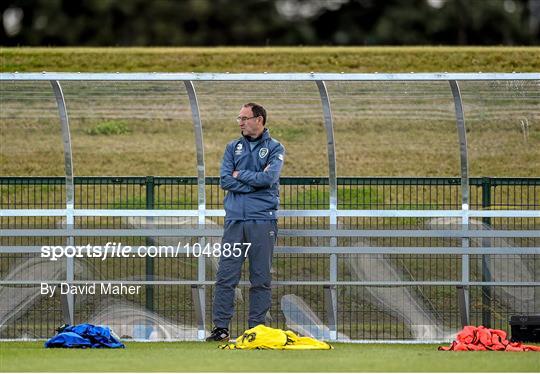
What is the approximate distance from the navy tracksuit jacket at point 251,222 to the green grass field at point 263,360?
0.76 m

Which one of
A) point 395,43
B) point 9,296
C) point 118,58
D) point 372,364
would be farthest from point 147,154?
point 395,43

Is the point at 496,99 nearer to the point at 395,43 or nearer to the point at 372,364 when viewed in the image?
the point at 372,364

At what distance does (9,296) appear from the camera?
1392 cm

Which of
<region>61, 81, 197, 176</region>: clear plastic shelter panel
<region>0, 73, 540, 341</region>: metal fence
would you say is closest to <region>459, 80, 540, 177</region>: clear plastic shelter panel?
<region>0, 73, 540, 341</region>: metal fence

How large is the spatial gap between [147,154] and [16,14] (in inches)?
1016

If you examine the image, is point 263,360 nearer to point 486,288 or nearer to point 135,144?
point 486,288

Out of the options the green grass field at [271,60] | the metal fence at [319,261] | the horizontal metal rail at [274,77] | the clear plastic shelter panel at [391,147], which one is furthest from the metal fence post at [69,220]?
the green grass field at [271,60]

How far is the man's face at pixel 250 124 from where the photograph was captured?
12.9m

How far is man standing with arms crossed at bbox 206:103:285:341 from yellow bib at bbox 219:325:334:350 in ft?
2.60

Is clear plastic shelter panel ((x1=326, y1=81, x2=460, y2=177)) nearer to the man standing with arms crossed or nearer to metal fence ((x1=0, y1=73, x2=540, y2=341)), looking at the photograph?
metal fence ((x1=0, y1=73, x2=540, y2=341))

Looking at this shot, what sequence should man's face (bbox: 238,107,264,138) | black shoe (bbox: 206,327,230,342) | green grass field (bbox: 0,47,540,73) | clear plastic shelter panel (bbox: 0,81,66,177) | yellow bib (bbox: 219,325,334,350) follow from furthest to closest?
1. green grass field (bbox: 0,47,540,73)
2. clear plastic shelter panel (bbox: 0,81,66,177)
3. black shoe (bbox: 206,327,230,342)
4. man's face (bbox: 238,107,264,138)
5. yellow bib (bbox: 219,325,334,350)

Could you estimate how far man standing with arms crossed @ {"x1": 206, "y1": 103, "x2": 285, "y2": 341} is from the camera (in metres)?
12.9

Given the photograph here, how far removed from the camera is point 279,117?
1644cm

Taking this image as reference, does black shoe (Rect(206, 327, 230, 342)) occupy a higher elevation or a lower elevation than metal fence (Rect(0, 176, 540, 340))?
lower
